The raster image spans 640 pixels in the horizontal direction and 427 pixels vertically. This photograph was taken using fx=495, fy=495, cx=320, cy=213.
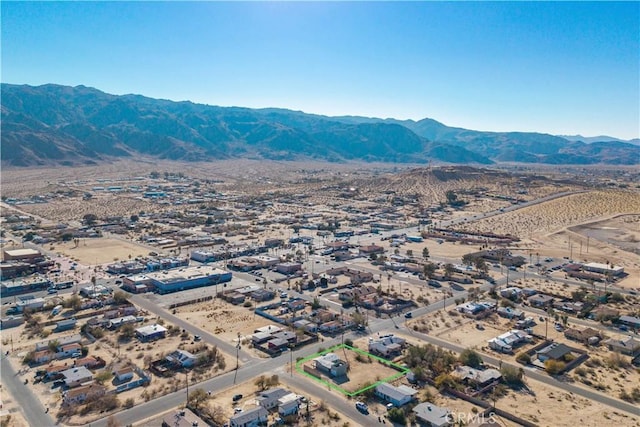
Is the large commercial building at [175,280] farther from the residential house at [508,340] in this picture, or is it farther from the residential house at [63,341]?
the residential house at [508,340]

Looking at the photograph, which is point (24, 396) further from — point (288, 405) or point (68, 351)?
point (288, 405)

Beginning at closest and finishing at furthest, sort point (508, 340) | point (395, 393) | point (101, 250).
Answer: point (395, 393) → point (508, 340) → point (101, 250)

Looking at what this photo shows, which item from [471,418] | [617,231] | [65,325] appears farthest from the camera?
[617,231]

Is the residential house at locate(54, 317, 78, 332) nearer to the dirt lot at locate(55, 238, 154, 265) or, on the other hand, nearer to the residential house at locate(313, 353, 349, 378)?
the residential house at locate(313, 353, 349, 378)

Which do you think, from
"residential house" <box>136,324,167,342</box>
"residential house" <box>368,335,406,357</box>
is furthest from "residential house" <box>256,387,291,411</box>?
"residential house" <box>136,324,167,342</box>

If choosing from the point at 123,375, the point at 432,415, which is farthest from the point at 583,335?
the point at 123,375

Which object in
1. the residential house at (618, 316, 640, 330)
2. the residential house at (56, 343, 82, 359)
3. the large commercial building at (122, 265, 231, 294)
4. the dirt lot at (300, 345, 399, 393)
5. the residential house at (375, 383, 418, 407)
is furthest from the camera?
the large commercial building at (122, 265, 231, 294)
